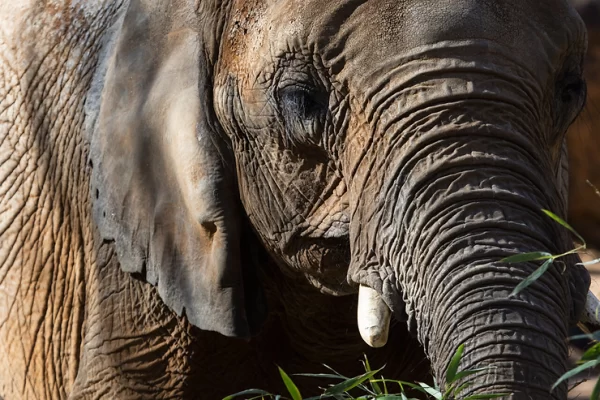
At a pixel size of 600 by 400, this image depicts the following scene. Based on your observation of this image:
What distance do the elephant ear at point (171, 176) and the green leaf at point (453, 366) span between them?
111 centimetres

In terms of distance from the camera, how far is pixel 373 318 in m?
3.10

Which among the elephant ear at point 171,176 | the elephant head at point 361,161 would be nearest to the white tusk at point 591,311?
the elephant head at point 361,161

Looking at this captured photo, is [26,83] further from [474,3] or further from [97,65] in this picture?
[474,3]

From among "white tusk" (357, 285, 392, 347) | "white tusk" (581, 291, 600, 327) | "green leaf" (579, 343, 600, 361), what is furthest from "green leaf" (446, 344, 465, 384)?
"white tusk" (581, 291, 600, 327)

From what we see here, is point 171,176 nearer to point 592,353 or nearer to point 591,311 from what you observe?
point 591,311

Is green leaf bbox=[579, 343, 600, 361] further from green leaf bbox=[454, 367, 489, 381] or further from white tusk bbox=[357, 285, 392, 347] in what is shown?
white tusk bbox=[357, 285, 392, 347]

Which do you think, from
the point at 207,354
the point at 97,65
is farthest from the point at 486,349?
the point at 97,65

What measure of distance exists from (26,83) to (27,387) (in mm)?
954

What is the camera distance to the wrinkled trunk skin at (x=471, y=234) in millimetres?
2682

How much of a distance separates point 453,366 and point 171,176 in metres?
1.35

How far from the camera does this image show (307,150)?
3.38 metres

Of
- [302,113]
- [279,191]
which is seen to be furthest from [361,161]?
[279,191]

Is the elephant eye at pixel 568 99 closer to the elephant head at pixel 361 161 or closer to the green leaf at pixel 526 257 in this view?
the elephant head at pixel 361 161

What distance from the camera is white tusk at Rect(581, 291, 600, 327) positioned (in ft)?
10.5
